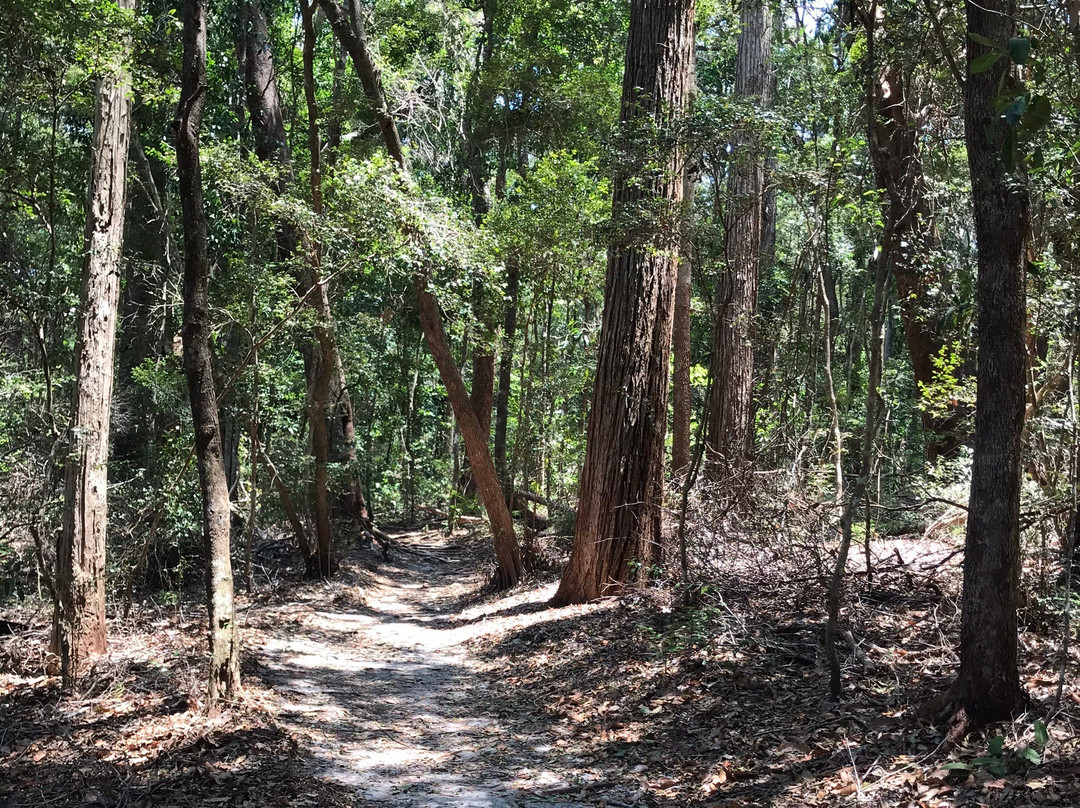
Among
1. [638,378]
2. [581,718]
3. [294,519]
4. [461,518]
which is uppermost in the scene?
[638,378]

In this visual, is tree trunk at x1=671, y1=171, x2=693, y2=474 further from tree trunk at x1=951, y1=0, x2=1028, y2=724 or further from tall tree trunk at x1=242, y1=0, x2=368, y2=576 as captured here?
tree trunk at x1=951, y1=0, x2=1028, y2=724

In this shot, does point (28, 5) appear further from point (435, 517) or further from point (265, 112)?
point (435, 517)

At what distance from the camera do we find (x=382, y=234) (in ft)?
29.5

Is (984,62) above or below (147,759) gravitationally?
above

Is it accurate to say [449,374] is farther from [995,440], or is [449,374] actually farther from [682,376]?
[995,440]

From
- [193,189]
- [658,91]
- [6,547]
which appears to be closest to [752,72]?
[658,91]

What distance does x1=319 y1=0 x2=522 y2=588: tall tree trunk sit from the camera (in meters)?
12.1

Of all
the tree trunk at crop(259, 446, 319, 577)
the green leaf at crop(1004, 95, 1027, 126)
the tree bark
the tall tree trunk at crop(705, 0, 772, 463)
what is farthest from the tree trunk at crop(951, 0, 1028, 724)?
the tree trunk at crop(259, 446, 319, 577)

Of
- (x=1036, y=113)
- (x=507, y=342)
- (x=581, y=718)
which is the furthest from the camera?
(x=507, y=342)

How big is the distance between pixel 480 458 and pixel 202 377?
21.2ft

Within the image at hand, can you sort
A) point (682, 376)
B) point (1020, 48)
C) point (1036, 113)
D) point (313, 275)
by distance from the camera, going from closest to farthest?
point (1020, 48)
point (1036, 113)
point (313, 275)
point (682, 376)

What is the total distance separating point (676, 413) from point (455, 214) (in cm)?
497

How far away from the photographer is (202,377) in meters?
6.26

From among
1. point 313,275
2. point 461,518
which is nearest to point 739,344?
point 313,275
